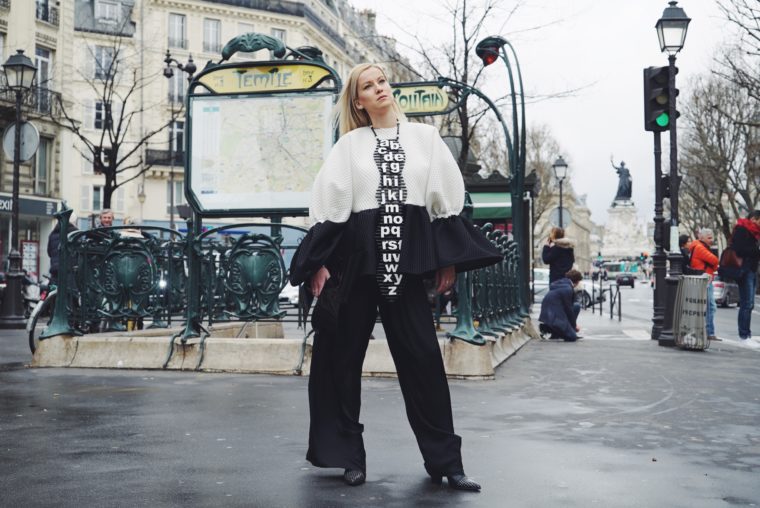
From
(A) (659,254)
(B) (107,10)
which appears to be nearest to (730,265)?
(A) (659,254)

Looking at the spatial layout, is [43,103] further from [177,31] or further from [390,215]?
[390,215]

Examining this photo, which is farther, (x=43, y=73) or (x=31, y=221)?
(x=43, y=73)

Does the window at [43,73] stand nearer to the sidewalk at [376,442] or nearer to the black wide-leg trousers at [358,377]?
the sidewalk at [376,442]

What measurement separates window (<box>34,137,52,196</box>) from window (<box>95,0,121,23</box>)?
23.3 metres

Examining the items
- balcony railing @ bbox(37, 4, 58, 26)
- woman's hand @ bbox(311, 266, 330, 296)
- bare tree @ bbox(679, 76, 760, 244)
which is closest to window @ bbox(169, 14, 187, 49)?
balcony railing @ bbox(37, 4, 58, 26)

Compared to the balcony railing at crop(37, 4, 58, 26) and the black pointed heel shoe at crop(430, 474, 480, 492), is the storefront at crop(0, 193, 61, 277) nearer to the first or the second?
the balcony railing at crop(37, 4, 58, 26)

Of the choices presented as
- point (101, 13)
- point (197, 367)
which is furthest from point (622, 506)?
point (101, 13)

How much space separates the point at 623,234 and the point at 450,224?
390 ft

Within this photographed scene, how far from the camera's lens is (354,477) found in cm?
426

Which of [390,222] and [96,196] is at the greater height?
[96,196]

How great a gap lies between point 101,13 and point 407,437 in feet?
188

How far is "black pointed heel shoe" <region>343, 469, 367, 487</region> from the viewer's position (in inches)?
167

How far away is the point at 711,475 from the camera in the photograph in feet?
14.9

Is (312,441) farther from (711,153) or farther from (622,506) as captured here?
(711,153)
